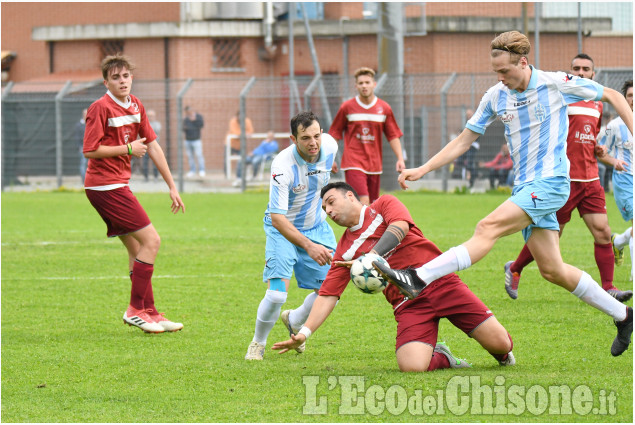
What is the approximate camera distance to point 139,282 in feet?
26.1

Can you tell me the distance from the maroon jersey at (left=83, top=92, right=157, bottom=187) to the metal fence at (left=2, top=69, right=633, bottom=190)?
14512 millimetres

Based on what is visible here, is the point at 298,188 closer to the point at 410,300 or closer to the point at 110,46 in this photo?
the point at 410,300

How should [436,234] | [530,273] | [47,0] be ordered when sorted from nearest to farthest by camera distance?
[530,273] → [436,234] → [47,0]

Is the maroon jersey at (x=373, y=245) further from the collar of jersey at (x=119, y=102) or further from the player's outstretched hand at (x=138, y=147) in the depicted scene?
the collar of jersey at (x=119, y=102)

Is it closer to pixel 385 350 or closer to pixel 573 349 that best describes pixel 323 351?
pixel 385 350

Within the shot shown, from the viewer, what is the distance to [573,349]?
260 inches

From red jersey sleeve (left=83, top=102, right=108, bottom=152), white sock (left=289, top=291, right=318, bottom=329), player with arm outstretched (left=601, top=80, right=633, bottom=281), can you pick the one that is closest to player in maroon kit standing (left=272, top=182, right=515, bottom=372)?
white sock (left=289, top=291, right=318, bottom=329)

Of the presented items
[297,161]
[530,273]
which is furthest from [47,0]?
[297,161]

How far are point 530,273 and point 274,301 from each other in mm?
4838

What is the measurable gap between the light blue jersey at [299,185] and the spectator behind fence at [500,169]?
51.3 ft

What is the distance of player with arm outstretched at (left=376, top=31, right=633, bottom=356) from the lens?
6047 millimetres

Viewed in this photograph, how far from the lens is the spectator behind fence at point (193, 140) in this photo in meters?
24.5

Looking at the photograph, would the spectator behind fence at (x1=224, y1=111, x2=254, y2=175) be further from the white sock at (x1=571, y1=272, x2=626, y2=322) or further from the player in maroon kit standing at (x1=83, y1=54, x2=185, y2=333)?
the white sock at (x1=571, y1=272, x2=626, y2=322)

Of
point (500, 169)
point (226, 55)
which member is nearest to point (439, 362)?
point (500, 169)
